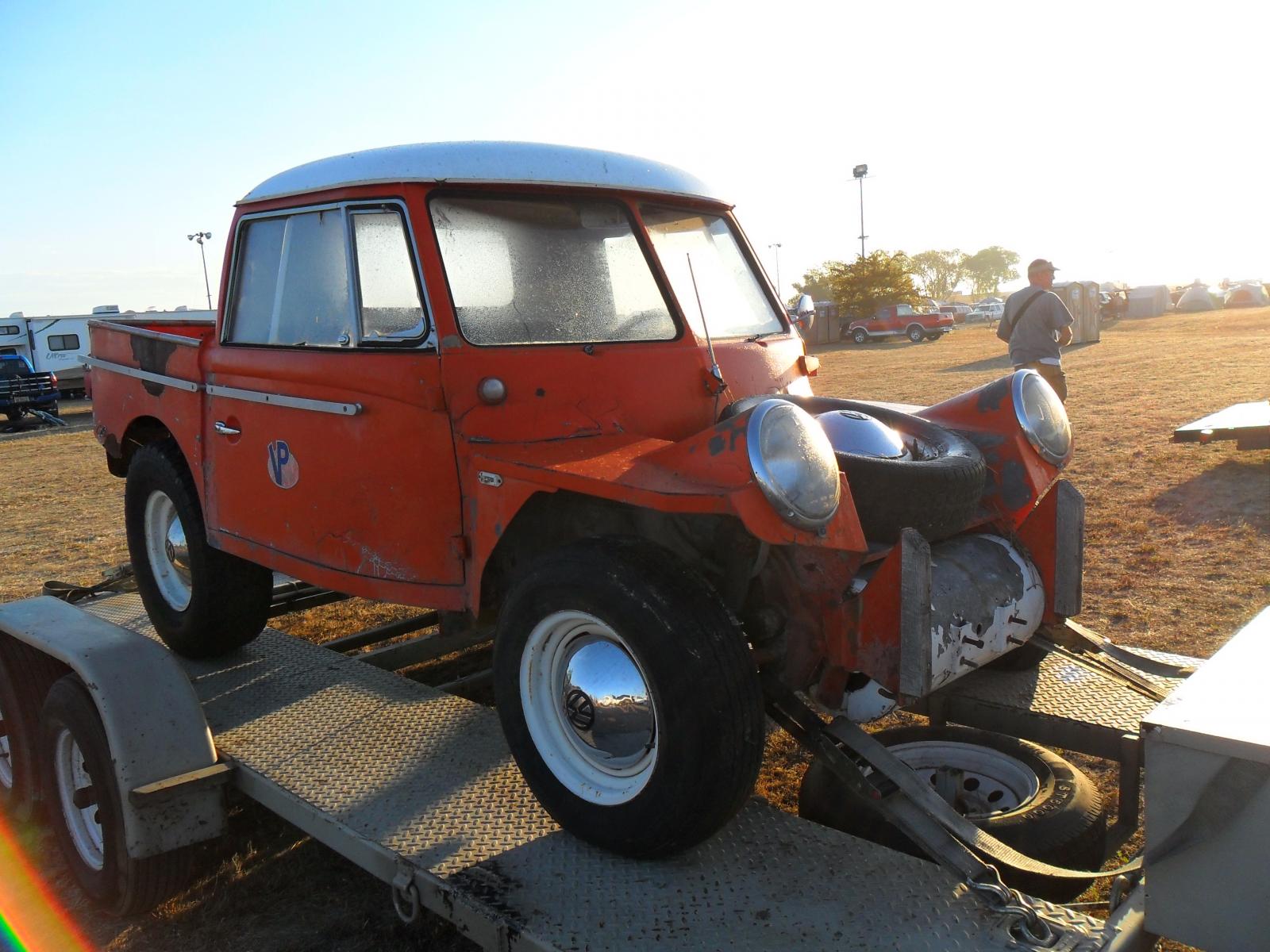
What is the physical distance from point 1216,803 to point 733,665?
3.26 feet

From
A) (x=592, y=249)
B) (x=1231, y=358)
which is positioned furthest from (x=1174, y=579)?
(x=1231, y=358)

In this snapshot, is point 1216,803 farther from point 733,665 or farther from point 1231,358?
point 1231,358

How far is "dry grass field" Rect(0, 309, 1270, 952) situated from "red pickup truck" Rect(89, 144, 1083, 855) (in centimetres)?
100

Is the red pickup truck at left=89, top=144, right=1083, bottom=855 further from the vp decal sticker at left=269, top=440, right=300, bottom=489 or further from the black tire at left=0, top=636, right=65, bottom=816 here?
the black tire at left=0, top=636, right=65, bottom=816

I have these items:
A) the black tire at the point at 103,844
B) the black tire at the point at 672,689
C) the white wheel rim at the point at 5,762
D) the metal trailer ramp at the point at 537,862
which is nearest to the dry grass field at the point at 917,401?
the black tire at the point at 103,844

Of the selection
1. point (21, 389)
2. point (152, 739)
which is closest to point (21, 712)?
point (152, 739)

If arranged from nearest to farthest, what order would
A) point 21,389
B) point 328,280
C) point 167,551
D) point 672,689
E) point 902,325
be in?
point 672,689 < point 328,280 < point 167,551 < point 21,389 < point 902,325

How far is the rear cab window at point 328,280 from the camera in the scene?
3336mm

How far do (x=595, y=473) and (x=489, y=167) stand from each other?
1.25 metres

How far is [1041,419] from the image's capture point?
134 inches

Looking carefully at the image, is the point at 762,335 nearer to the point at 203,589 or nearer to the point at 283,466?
the point at 283,466

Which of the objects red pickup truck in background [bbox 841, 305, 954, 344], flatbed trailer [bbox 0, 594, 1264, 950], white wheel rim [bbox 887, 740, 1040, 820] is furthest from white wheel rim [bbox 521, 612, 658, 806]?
red pickup truck in background [bbox 841, 305, 954, 344]

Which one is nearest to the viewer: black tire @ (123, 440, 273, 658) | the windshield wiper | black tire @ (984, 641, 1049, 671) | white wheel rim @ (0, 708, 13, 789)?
black tire @ (984, 641, 1049, 671)

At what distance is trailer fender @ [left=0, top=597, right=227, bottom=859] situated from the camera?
2949mm
